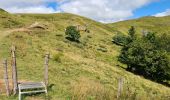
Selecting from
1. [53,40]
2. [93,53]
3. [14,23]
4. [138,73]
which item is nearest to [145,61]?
[138,73]

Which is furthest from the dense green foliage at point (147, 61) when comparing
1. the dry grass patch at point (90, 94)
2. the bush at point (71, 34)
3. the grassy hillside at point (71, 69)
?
the dry grass patch at point (90, 94)

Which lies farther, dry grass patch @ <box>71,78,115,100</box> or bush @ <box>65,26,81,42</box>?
bush @ <box>65,26,81,42</box>

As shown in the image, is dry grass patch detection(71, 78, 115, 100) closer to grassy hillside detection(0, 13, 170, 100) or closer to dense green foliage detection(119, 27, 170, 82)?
grassy hillside detection(0, 13, 170, 100)

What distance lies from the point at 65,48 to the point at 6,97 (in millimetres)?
39704

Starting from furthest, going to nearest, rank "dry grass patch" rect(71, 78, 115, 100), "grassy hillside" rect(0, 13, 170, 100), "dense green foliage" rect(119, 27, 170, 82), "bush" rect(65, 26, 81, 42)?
"bush" rect(65, 26, 81, 42) → "dense green foliage" rect(119, 27, 170, 82) → "grassy hillside" rect(0, 13, 170, 100) → "dry grass patch" rect(71, 78, 115, 100)

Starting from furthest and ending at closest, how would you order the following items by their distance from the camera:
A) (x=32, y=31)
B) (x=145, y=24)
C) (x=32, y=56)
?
(x=145, y=24), (x=32, y=31), (x=32, y=56)

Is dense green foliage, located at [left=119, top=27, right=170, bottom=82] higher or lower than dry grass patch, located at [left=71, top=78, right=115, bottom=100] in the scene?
lower

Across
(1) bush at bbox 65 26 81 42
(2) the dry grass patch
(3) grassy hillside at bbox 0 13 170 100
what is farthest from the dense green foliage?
(2) the dry grass patch

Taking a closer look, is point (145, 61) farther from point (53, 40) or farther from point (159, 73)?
point (53, 40)

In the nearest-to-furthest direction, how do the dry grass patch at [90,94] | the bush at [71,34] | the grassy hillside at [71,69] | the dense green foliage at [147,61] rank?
the dry grass patch at [90,94] → the grassy hillside at [71,69] → the dense green foliage at [147,61] → the bush at [71,34]

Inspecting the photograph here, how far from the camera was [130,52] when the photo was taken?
6325 cm

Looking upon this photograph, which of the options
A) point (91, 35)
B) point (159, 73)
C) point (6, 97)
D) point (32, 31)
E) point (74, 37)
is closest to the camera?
point (6, 97)

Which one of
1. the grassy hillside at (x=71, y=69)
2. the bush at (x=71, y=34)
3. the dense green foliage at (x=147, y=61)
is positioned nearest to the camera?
the grassy hillside at (x=71, y=69)

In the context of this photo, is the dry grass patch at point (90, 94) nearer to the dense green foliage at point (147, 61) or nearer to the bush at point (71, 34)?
the dense green foliage at point (147, 61)
